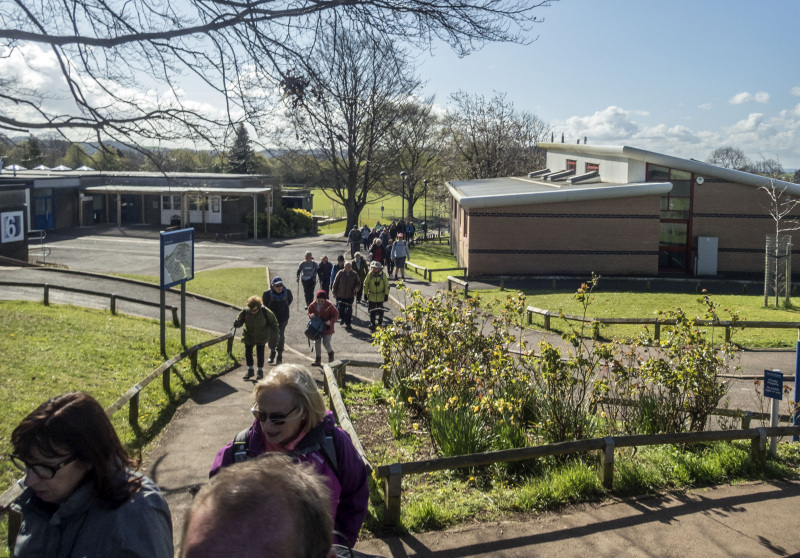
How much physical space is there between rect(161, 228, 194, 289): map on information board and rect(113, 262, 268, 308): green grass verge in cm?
738

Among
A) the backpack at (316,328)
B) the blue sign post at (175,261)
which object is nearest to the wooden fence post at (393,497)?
the backpack at (316,328)

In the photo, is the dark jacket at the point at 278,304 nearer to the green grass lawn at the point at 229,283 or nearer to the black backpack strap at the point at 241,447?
the green grass lawn at the point at 229,283

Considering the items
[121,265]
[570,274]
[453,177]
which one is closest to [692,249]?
[570,274]

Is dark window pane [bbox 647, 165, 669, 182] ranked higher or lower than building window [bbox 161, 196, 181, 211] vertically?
higher

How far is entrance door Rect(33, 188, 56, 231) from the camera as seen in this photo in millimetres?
43156

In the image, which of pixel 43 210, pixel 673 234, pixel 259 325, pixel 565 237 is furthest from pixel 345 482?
pixel 43 210

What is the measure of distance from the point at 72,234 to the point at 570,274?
28.9 m

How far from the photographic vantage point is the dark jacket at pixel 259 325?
12.7 metres

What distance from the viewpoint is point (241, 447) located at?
371 cm

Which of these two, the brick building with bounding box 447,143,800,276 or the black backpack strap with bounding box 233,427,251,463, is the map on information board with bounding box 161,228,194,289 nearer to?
the black backpack strap with bounding box 233,427,251,463

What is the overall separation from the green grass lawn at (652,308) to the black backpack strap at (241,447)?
13712mm

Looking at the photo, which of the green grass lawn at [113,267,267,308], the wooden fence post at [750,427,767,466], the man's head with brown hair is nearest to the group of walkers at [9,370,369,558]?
the man's head with brown hair

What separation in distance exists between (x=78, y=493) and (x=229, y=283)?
77.1 ft

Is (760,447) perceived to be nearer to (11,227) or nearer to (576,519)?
(576,519)
